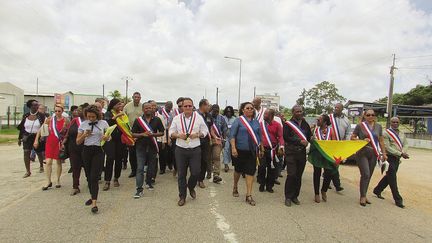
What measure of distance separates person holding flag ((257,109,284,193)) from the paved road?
0.32 metres

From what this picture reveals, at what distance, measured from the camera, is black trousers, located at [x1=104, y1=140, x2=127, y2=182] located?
22.1ft

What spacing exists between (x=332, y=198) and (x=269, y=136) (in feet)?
5.83

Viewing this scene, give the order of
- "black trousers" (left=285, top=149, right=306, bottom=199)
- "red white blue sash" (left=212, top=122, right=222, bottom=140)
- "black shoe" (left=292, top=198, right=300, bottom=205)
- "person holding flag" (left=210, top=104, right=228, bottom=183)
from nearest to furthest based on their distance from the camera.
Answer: "black trousers" (left=285, top=149, right=306, bottom=199), "black shoe" (left=292, top=198, right=300, bottom=205), "person holding flag" (left=210, top=104, right=228, bottom=183), "red white blue sash" (left=212, top=122, right=222, bottom=140)

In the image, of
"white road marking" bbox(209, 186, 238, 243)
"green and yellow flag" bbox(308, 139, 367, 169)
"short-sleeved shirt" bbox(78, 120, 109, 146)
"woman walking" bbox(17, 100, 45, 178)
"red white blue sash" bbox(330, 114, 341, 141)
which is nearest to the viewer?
"white road marking" bbox(209, 186, 238, 243)

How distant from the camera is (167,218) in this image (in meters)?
4.94

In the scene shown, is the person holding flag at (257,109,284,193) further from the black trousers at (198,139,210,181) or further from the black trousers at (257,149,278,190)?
the black trousers at (198,139,210,181)

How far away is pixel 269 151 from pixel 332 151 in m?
1.30

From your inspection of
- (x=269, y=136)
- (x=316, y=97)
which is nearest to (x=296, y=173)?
(x=269, y=136)

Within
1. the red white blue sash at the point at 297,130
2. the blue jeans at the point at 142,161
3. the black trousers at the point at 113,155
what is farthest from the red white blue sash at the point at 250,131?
the black trousers at the point at 113,155

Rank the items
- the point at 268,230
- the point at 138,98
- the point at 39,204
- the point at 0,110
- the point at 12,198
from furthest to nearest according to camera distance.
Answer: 1. the point at 0,110
2. the point at 138,98
3. the point at 12,198
4. the point at 39,204
5. the point at 268,230

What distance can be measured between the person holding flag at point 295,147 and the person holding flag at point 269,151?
2.57 feet

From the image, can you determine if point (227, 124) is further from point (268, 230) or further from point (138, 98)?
point (268, 230)

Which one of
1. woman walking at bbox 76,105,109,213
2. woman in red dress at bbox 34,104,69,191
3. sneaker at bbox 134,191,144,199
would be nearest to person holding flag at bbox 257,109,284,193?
sneaker at bbox 134,191,144,199

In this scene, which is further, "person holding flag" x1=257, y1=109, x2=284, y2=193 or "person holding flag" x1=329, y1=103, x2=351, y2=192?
"person holding flag" x1=329, y1=103, x2=351, y2=192
